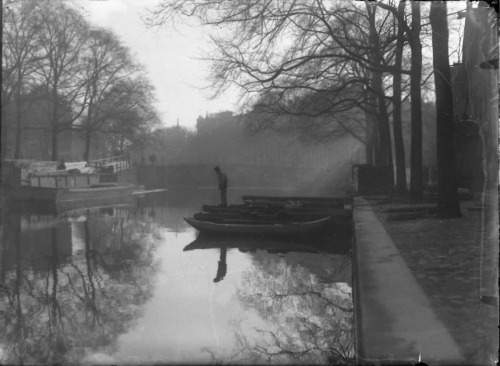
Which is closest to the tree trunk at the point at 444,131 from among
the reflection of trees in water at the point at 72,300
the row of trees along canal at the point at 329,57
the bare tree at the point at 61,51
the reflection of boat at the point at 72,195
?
the row of trees along canal at the point at 329,57

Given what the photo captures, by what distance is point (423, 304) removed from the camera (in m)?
4.36

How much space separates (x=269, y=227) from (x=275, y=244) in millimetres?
580

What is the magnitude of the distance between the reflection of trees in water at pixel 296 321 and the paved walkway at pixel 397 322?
0.62m

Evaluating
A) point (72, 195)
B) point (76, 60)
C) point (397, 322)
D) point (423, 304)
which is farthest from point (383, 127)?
point (72, 195)

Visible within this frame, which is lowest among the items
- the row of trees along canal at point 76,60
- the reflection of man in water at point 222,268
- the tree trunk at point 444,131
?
the reflection of man in water at point 222,268

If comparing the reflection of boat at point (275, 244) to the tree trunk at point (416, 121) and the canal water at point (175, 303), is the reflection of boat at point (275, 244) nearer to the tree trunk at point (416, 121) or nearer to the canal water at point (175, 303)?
the canal water at point (175, 303)

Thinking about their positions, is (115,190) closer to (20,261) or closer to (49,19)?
(49,19)

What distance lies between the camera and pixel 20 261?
1158 centimetres

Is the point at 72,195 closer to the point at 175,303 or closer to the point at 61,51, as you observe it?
the point at 61,51

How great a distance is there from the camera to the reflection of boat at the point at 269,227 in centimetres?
1462

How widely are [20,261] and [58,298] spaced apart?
14.2 feet

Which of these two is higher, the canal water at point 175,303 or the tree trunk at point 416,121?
the tree trunk at point 416,121

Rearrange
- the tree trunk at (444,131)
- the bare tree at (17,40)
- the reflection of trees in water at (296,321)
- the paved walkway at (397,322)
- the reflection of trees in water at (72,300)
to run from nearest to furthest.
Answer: the paved walkway at (397,322) < the reflection of trees in water at (296,321) < the reflection of trees in water at (72,300) < the tree trunk at (444,131) < the bare tree at (17,40)

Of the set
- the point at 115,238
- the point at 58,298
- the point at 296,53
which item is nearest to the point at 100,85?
the point at 115,238
